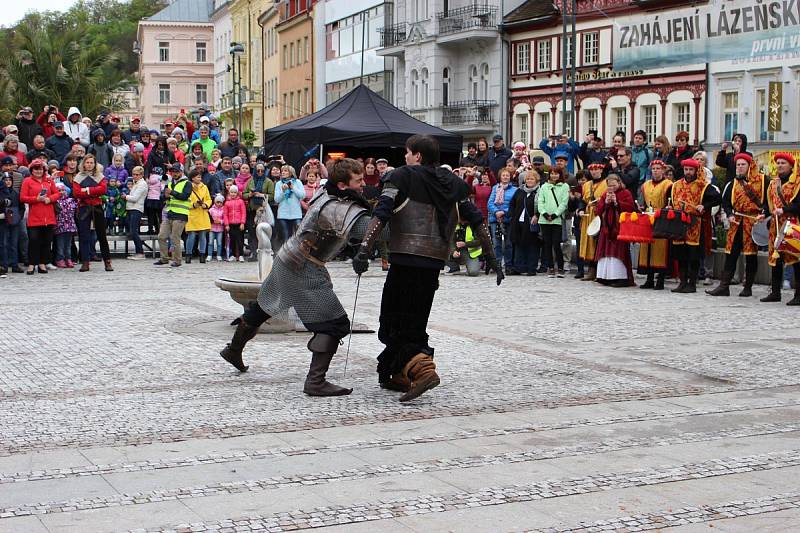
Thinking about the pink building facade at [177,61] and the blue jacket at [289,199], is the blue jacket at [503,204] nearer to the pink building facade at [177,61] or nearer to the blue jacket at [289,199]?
the blue jacket at [289,199]

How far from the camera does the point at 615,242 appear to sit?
18.5m

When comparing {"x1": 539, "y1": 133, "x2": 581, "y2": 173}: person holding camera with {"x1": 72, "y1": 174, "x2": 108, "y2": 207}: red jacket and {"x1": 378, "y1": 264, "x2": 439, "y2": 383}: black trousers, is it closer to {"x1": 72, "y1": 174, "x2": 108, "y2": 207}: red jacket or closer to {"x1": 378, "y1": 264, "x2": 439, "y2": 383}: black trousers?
{"x1": 72, "y1": 174, "x2": 108, "y2": 207}: red jacket

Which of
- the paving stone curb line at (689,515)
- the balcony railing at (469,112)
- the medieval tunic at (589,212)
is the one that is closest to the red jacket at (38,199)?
the medieval tunic at (589,212)

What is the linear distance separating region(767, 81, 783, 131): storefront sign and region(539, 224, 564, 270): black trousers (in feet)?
59.7

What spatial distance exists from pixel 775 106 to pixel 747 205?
21.1 m

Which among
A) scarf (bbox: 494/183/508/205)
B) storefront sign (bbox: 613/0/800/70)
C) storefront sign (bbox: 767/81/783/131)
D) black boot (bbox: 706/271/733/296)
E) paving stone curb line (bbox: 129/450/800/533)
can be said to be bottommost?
paving stone curb line (bbox: 129/450/800/533)

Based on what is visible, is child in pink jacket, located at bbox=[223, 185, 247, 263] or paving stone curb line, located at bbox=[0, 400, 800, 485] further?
child in pink jacket, located at bbox=[223, 185, 247, 263]

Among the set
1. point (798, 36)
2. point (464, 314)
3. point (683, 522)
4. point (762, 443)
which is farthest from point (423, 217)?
point (798, 36)

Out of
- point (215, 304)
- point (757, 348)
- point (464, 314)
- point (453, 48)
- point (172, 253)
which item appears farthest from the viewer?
point (453, 48)

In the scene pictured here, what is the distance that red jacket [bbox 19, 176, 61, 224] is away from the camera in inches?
789

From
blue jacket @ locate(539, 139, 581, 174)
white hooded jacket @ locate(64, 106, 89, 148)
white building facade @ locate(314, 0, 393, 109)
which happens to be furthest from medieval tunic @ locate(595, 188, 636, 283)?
white building facade @ locate(314, 0, 393, 109)

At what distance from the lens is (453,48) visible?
53906 mm

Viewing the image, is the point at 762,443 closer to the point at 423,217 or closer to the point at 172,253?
the point at 423,217

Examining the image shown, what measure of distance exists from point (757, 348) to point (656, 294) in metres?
5.47
